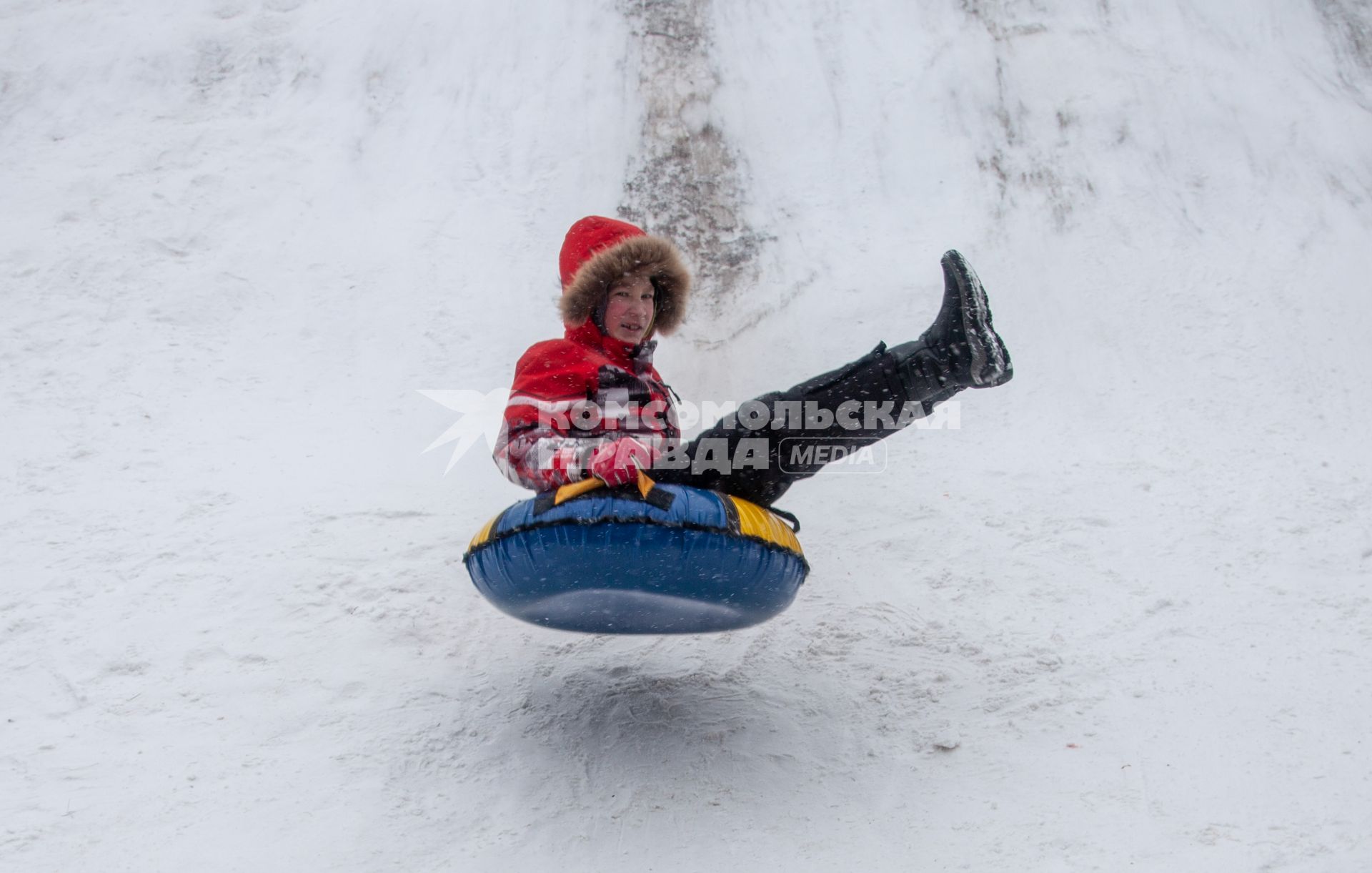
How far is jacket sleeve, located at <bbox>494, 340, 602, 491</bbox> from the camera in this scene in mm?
2408

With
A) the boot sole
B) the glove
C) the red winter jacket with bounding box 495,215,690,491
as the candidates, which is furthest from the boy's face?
the boot sole

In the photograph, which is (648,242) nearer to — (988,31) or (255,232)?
(255,232)

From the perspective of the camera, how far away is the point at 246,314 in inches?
176

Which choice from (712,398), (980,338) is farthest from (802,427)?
(712,398)

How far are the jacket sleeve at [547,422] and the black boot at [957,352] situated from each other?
2.61 feet

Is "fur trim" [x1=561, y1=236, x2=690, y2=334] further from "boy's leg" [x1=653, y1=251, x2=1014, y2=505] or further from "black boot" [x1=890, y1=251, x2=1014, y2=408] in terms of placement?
"black boot" [x1=890, y1=251, x2=1014, y2=408]

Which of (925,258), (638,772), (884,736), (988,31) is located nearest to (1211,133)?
(988,31)

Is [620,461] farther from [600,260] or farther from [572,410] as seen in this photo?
[600,260]

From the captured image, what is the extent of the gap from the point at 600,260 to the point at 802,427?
28.7 inches

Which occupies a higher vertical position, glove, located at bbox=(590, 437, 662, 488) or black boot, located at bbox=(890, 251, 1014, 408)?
black boot, located at bbox=(890, 251, 1014, 408)

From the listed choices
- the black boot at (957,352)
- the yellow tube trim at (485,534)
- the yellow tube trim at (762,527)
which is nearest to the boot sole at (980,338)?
the black boot at (957,352)

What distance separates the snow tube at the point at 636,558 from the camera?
2154 mm

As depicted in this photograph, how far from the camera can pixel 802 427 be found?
258cm

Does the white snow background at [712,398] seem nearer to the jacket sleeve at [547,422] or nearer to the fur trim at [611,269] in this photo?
the jacket sleeve at [547,422]
